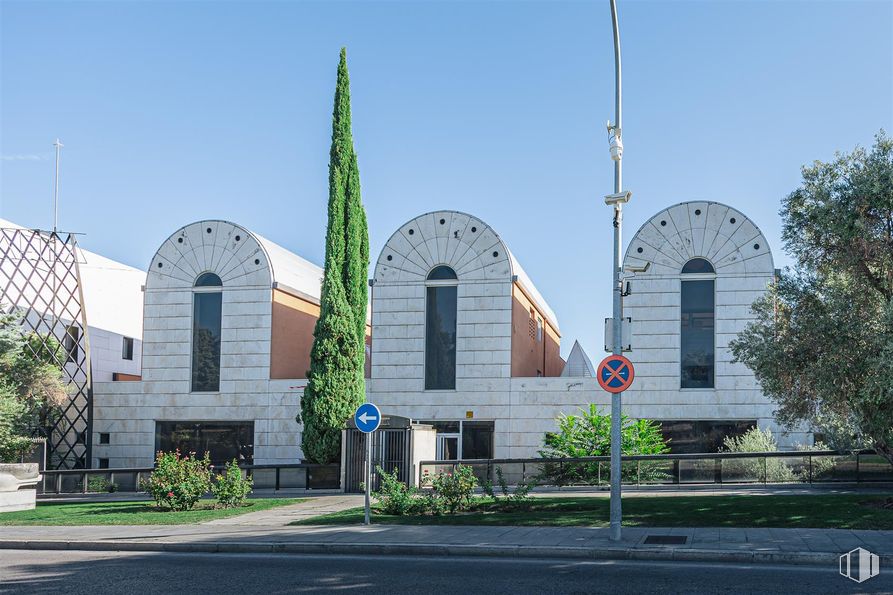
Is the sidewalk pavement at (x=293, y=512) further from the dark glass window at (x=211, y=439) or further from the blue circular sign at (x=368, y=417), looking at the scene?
the dark glass window at (x=211, y=439)

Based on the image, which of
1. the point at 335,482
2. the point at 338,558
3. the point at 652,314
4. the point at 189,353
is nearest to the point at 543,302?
the point at 652,314

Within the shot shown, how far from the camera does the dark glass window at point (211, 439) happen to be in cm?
3619

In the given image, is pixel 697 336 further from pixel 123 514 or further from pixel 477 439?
pixel 123 514

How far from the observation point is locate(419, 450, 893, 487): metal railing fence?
2352cm

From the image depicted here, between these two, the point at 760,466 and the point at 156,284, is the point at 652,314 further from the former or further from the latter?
the point at 156,284

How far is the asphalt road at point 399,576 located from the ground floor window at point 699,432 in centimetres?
2050

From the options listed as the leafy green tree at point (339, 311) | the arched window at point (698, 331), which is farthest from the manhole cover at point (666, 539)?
the arched window at point (698, 331)

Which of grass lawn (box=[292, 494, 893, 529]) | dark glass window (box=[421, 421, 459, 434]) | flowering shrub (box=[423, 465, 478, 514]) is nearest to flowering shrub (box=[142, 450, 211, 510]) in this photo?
grass lawn (box=[292, 494, 893, 529])

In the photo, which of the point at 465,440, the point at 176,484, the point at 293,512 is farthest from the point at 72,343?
the point at 293,512

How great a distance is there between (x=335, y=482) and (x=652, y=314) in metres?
13.4

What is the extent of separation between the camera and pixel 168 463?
22125 mm

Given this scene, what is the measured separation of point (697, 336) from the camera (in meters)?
33.1

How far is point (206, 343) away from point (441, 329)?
10.0 metres

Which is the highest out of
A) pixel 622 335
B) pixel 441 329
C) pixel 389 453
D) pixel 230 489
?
pixel 441 329
